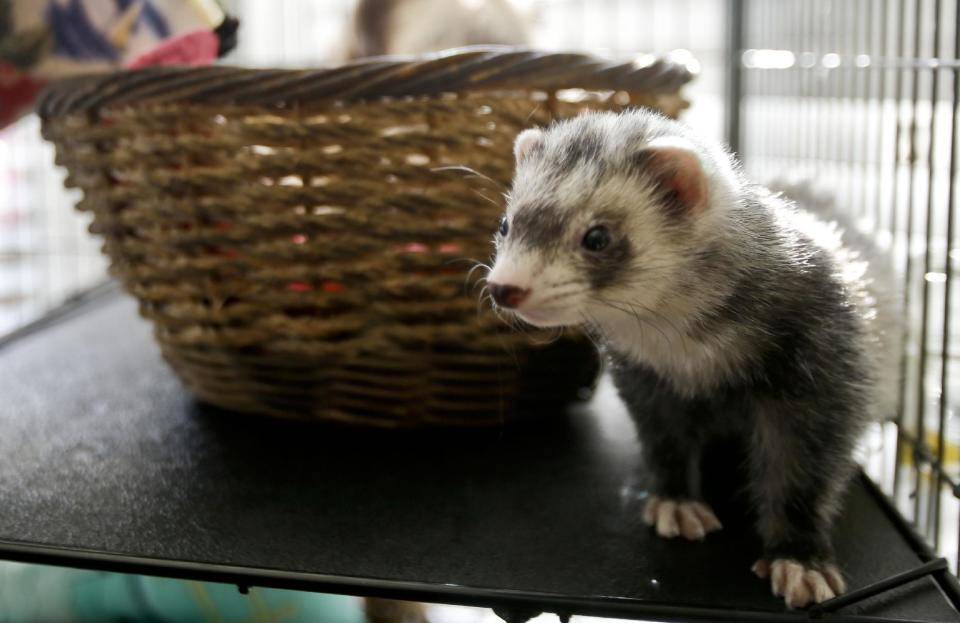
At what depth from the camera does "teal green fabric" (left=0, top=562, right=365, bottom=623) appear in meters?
0.87

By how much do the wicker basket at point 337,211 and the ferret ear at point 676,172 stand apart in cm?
17

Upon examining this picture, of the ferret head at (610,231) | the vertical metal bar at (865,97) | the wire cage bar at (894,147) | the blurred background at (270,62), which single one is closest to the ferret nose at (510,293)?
Answer: the ferret head at (610,231)

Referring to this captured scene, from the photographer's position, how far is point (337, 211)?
2.65 feet

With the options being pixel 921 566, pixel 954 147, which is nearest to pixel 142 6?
pixel 954 147

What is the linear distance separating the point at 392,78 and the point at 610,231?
238 millimetres

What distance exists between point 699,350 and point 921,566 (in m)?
0.21

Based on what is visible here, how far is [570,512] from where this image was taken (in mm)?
752

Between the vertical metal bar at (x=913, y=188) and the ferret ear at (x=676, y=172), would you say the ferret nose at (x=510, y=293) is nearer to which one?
the ferret ear at (x=676, y=172)

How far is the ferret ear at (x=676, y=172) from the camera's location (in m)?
0.63

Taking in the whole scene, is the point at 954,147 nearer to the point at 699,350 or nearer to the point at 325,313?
the point at 699,350

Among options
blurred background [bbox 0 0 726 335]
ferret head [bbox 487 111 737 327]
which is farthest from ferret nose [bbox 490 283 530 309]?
blurred background [bbox 0 0 726 335]

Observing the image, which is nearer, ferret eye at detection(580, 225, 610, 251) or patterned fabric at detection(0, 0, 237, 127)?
ferret eye at detection(580, 225, 610, 251)

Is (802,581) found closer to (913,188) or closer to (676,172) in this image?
(676,172)

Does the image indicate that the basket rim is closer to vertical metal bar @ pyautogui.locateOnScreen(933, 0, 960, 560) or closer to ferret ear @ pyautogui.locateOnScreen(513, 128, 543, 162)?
ferret ear @ pyautogui.locateOnScreen(513, 128, 543, 162)
